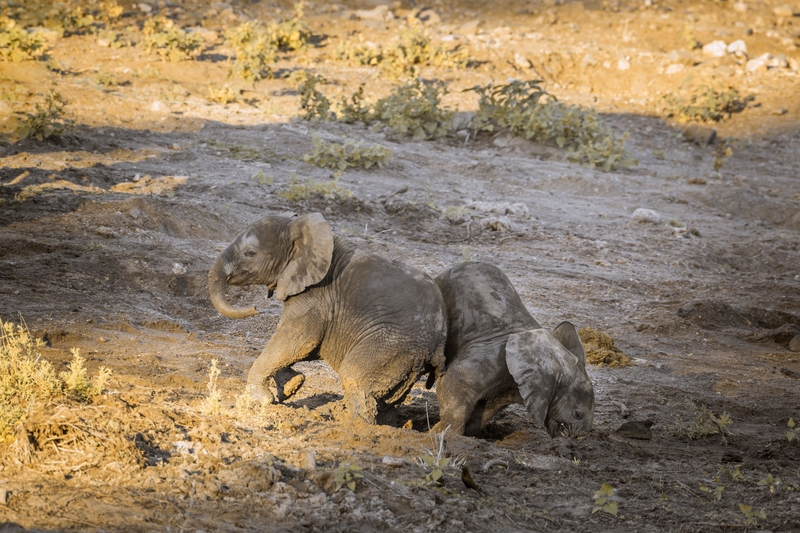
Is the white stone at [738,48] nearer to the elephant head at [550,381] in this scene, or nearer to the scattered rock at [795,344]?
the scattered rock at [795,344]

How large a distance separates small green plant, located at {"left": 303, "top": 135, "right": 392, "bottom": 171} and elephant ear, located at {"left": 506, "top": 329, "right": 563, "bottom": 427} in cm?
739

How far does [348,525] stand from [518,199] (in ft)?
31.5

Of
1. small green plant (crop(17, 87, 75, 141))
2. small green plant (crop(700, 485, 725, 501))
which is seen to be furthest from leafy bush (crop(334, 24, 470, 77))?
small green plant (crop(700, 485, 725, 501))

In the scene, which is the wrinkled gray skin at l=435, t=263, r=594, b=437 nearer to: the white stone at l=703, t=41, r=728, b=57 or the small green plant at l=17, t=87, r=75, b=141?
the small green plant at l=17, t=87, r=75, b=141

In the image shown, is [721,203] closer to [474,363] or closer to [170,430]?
[474,363]

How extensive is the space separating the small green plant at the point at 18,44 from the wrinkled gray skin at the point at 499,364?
11.4 metres

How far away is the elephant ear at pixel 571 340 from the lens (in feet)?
19.6

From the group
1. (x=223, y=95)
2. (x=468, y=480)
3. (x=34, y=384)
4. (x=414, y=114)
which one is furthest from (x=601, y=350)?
(x=223, y=95)

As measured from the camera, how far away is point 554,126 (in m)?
15.5

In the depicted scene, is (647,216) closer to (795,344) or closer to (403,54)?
(795,344)

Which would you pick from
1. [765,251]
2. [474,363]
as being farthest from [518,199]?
[474,363]

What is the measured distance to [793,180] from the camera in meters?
15.8

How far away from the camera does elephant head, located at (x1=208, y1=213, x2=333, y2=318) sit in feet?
18.6

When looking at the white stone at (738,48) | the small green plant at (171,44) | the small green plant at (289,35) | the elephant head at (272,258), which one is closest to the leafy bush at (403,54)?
the small green plant at (289,35)
